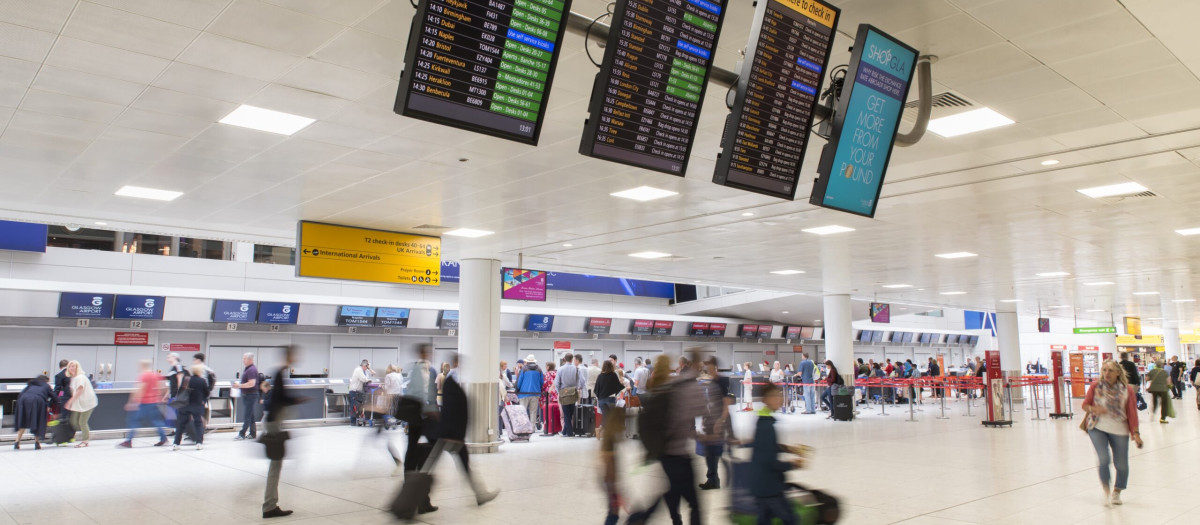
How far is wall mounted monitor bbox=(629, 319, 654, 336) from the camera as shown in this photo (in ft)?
90.5

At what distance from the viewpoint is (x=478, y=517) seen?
25.5ft

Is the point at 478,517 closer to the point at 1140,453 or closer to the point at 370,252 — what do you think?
the point at 370,252

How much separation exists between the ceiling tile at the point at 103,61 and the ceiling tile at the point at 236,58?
0.87 ft

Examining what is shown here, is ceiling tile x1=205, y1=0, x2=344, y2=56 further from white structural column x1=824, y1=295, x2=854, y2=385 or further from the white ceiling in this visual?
white structural column x1=824, y1=295, x2=854, y2=385

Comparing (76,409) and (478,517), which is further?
(76,409)

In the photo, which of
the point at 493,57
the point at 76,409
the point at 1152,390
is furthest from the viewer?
the point at 1152,390

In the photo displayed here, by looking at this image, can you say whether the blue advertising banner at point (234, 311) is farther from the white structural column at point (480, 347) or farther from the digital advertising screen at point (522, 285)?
the white structural column at point (480, 347)

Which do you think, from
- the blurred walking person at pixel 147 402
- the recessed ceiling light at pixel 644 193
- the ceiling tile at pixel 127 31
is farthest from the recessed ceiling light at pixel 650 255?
the ceiling tile at pixel 127 31

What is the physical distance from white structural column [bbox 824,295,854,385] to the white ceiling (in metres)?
8.15

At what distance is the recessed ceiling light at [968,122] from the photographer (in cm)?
639

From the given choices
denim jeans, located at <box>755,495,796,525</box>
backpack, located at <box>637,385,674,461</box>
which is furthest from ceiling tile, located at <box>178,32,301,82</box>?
denim jeans, located at <box>755,495,796,525</box>

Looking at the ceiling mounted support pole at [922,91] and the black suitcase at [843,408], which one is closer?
the ceiling mounted support pole at [922,91]

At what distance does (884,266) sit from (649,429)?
1276cm


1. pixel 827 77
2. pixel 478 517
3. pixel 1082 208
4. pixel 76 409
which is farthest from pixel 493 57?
pixel 76 409
